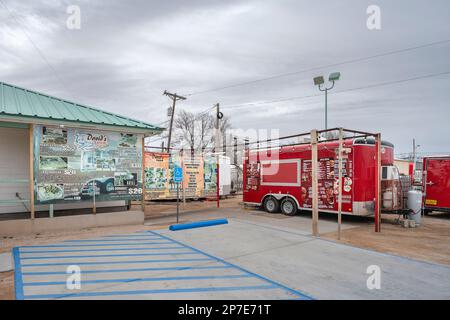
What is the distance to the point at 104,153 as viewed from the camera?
1005 centimetres

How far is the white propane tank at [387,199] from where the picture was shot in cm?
1075

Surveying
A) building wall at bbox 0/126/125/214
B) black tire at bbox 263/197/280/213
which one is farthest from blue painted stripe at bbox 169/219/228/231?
building wall at bbox 0/126/125/214

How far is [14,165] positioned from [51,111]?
281 centimetres

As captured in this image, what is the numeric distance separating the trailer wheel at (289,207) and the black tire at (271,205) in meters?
0.34

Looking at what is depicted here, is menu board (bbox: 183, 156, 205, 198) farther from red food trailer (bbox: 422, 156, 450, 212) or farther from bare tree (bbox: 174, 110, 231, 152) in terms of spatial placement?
bare tree (bbox: 174, 110, 231, 152)

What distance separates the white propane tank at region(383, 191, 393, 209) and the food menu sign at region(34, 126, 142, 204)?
29.7 ft

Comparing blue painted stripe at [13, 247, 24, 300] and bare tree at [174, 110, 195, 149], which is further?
bare tree at [174, 110, 195, 149]

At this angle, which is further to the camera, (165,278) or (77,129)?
(77,129)

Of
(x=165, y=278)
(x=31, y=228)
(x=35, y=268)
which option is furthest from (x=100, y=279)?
(x=31, y=228)

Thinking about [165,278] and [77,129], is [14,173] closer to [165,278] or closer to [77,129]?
[77,129]

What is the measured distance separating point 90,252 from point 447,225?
1235cm

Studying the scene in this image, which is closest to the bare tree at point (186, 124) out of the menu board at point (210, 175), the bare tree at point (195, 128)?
the bare tree at point (195, 128)

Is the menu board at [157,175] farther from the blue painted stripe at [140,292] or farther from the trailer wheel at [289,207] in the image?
the blue painted stripe at [140,292]

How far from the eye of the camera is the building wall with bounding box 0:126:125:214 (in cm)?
1015
